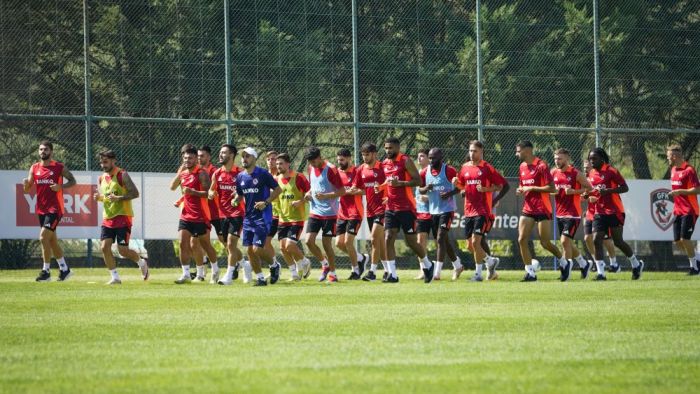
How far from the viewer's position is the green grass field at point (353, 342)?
25.3ft

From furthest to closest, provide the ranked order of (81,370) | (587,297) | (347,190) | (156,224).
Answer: (156,224) → (347,190) → (587,297) → (81,370)

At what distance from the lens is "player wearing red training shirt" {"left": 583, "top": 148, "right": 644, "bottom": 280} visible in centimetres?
2241

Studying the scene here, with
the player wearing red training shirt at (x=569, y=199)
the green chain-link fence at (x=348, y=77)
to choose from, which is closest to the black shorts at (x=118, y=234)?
the green chain-link fence at (x=348, y=77)

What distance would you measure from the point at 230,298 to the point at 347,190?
6.39m

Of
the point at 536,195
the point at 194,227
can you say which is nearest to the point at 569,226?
the point at 536,195

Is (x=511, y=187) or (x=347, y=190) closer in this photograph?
Answer: (x=347, y=190)

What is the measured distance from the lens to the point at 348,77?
29.6 meters

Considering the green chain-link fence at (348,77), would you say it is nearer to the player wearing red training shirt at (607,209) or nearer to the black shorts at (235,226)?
the player wearing red training shirt at (607,209)

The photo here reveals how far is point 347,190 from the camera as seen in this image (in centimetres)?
2198

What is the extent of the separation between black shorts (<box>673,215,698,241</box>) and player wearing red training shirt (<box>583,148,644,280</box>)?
2.50m

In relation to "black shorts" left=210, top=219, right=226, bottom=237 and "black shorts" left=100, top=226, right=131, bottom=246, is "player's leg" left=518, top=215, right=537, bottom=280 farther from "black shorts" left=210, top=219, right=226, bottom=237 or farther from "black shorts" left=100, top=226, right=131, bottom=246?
"black shorts" left=100, top=226, right=131, bottom=246

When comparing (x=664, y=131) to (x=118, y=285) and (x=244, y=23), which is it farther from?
(x=118, y=285)

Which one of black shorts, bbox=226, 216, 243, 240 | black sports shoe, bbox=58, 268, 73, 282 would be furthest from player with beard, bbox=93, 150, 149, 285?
black shorts, bbox=226, 216, 243, 240

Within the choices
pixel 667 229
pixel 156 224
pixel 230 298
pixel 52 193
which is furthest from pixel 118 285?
pixel 667 229
